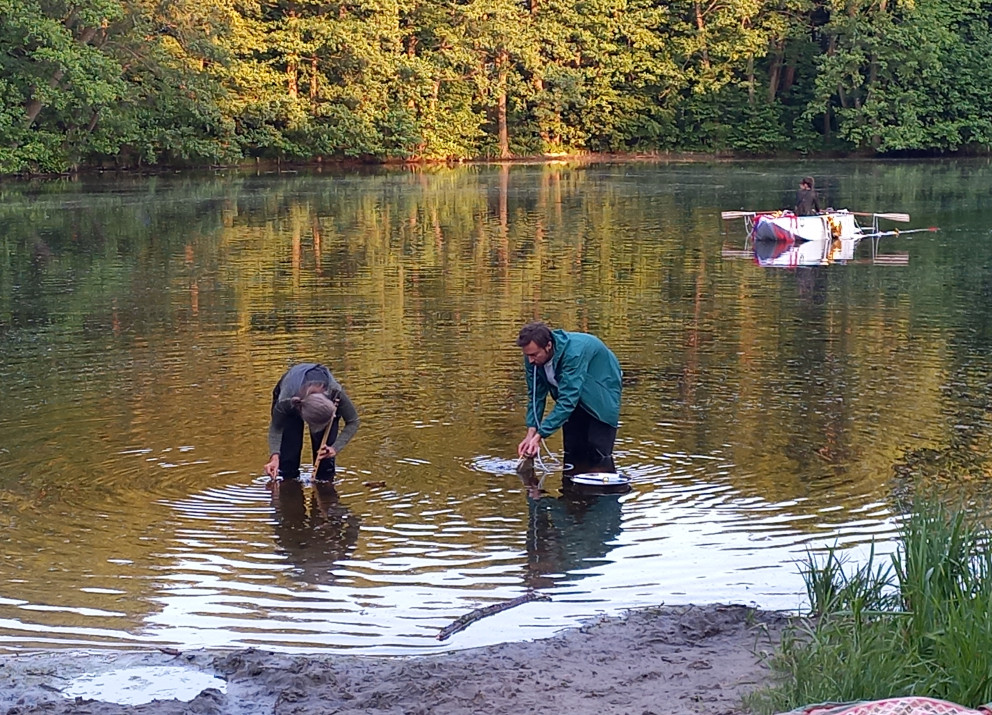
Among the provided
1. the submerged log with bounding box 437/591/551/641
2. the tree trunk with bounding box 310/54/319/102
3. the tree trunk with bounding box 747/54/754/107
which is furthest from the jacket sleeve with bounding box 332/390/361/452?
the tree trunk with bounding box 747/54/754/107

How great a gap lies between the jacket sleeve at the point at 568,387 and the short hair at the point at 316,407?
1.36 meters

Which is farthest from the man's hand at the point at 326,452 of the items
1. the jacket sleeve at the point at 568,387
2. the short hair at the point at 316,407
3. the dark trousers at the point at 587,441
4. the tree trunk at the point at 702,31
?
the tree trunk at the point at 702,31

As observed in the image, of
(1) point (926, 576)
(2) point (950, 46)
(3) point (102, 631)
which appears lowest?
(3) point (102, 631)

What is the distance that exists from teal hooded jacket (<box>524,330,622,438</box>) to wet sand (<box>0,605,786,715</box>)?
268 cm

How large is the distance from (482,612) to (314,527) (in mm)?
2064

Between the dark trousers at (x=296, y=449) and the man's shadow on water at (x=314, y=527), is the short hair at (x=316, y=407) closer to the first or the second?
the dark trousers at (x=296, y=449)

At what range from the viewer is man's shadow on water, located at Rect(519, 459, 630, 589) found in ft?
26.1

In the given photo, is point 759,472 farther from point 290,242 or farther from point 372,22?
point 372,22

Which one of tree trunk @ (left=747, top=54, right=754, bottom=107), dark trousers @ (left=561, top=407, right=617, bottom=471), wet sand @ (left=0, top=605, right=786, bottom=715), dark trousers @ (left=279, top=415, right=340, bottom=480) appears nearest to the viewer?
wet sand @ (left=0, top=605, right=786, bottom=715)

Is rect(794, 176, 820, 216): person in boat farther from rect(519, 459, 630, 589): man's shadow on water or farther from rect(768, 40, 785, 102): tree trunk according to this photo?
rect(768, 40, 785, 102): tree trunk

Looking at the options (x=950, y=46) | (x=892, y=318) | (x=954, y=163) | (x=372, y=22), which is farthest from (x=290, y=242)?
(x=950, y=46)

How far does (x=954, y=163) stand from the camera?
56125 mm

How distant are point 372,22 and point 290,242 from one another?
105 feet

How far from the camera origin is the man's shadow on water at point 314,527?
8.13 metres
